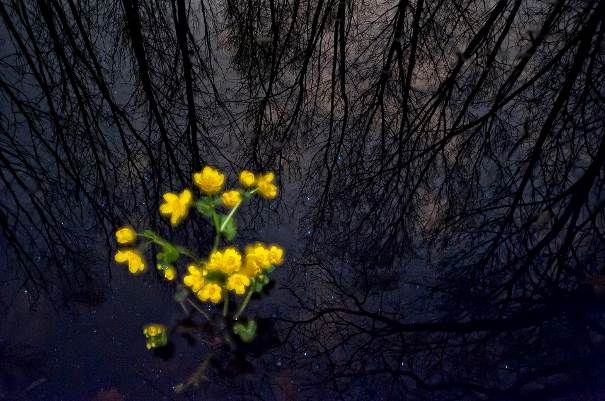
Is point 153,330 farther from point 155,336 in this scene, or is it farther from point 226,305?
point 226,305

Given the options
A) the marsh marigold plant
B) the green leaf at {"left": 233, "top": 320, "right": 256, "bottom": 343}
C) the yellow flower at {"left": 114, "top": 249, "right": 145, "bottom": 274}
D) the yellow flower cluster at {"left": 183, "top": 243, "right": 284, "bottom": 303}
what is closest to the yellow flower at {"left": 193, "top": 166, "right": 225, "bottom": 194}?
the marsh marigold plant

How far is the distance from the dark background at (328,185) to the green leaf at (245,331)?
78mm

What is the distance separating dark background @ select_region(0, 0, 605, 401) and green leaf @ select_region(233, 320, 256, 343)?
78 millimetres

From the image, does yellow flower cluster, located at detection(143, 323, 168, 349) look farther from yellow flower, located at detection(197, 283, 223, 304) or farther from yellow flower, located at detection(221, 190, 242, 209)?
yellow flower, located at detection(221, 190, 242, 209)

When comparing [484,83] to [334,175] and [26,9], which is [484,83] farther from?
[26,9]

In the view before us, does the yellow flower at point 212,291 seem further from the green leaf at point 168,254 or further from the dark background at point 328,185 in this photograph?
the dark background at point 328,185

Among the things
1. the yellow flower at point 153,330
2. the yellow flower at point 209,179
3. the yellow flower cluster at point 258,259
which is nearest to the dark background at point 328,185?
the yellow flower at point 153,330

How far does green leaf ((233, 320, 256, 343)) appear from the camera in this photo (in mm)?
2209

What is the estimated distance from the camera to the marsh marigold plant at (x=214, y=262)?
1.89 meters

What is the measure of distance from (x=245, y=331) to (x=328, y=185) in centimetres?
99

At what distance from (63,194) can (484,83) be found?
267 centimetres

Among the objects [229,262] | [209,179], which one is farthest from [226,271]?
[209,179]

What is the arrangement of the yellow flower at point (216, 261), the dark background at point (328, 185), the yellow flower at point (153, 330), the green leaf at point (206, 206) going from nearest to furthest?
the yellow flower at point (216, 261) < the green leaf at point (206, 206) < the yellow flower at point (153, 330) < the dark background at point (328, 185)

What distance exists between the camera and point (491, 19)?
2826 mm
